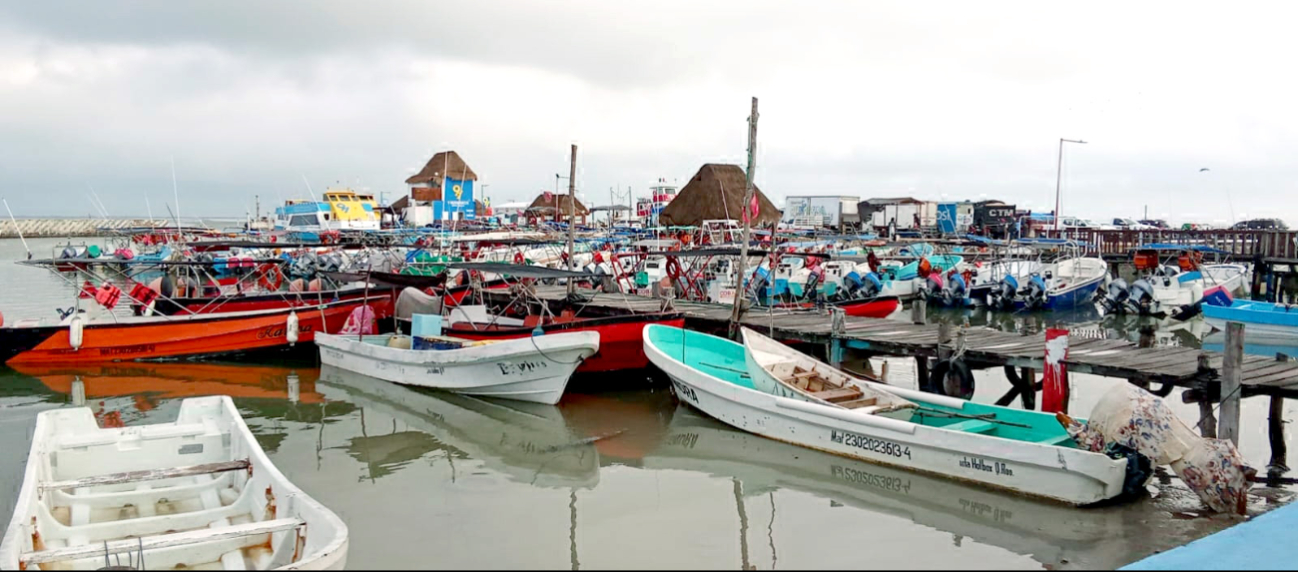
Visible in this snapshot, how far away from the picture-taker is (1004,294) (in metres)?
32.1

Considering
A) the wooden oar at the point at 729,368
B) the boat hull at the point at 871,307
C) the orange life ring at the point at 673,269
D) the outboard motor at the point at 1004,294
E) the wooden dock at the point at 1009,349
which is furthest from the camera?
the outboard motor at the point at 1004,294

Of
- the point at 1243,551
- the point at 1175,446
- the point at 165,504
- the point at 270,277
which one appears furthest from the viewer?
the point at 270,277

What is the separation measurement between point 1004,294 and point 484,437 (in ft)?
81.7

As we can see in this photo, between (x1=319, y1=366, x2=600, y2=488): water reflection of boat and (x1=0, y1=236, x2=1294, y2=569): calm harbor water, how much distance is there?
0.16 ft

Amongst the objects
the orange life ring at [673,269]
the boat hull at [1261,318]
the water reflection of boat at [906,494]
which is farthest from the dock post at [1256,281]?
→ the water reflection of boat at [906,494]

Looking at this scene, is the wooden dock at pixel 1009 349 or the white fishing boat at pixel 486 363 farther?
the white fishing boat at pixel 486 363

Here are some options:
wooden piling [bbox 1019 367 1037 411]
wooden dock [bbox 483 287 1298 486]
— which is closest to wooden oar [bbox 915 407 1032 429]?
wooden dock [bbox 483 287 1298 486]

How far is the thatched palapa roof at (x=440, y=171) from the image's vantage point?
204ft

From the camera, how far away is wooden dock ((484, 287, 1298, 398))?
11055 millimetres

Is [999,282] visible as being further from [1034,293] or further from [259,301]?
[259,301]

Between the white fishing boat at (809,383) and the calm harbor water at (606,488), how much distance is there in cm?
83

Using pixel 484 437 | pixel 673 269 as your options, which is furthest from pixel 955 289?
pixel 484 437

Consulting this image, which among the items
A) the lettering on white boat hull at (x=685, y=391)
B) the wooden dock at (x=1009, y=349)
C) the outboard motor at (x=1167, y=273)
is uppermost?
the outboard motor at (x=1167, y=273)

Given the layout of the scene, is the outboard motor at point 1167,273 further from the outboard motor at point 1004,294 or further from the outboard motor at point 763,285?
the outboard motor at point 763,285
